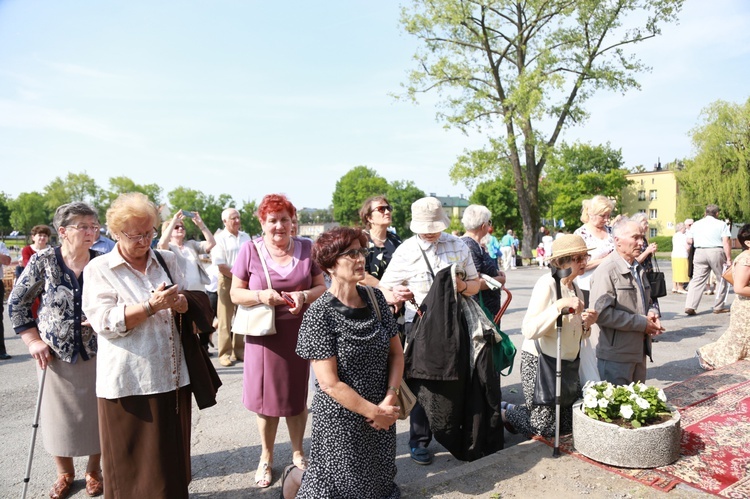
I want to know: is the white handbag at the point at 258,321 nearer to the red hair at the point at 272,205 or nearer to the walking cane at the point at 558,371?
the red hair at the point at 272,205

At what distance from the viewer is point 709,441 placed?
388 cm

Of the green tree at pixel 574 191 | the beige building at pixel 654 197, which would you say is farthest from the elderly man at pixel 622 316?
the beige building at pixel 654 197

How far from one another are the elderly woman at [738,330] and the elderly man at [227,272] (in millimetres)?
6214

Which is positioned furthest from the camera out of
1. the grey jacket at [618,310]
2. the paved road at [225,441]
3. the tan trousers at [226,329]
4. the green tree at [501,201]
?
the green tree at [501,201]

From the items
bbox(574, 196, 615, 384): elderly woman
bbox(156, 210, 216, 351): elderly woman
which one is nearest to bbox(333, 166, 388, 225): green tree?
bbox(156, 210, 216, 351): elderly woman

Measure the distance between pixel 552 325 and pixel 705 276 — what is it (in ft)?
28.8

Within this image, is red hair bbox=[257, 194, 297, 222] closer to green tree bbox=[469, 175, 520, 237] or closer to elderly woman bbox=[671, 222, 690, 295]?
elderly woman bbox=[671, 222, 690, 295]

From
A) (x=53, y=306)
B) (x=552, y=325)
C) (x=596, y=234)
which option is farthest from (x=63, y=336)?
(x=596, y=234)

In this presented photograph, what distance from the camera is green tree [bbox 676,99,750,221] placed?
3738 centimetres

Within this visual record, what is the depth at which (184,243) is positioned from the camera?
784cm

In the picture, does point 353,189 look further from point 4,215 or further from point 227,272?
point 227,272

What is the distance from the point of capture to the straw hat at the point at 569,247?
3768 millimetres

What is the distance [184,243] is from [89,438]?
4630mm

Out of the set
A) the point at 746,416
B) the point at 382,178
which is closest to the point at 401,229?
the point at 382,178
